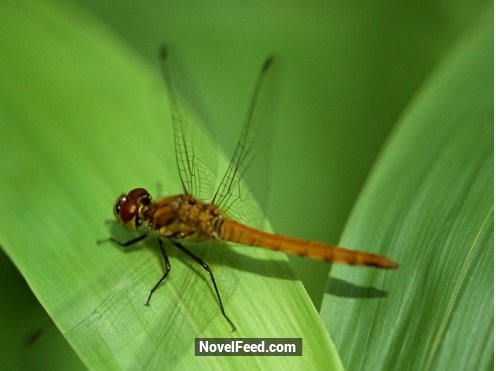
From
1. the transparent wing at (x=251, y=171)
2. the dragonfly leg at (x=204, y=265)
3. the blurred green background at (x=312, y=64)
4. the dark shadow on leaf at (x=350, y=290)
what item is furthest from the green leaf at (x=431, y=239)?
the blurred green background at (x=312, y=64)

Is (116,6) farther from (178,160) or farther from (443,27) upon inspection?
(443,27)

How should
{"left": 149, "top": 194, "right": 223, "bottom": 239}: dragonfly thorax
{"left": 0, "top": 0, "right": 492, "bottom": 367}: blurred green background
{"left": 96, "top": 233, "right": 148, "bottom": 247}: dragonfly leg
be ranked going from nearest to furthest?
1. {"left": 96, "top": 233, "right": 148, "bottom": 247}: dragonfly leg
2. {"left": 149, "top": 194, "right": 223, "bottom": 239}: dragonfly thorax
3. {"left": 0, "top": 0, "right": 492, "bottom": 367}: blurred green background

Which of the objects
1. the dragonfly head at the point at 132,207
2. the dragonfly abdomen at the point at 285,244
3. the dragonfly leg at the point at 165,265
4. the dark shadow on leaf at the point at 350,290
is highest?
the dragonfly head at the point at 132,207

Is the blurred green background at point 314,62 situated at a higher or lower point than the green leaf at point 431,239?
higher

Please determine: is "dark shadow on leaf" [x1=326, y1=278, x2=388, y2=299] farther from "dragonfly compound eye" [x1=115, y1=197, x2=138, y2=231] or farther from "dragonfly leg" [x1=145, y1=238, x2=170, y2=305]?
"dragonfly compound eye" [x1=115, y1=197, x2=138, y2=231]

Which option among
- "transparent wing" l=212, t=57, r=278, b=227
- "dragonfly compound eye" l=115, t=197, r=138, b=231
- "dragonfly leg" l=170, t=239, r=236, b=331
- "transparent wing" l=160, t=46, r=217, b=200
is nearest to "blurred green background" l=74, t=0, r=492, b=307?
"transparent wing" l=212, t=57, r=278, b=227

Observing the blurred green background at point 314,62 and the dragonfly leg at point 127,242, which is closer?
the dragonfly leg at point 127,242

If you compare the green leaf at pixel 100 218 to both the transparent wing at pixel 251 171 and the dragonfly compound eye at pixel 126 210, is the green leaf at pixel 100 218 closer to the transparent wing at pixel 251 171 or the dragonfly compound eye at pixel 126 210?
the dragonfly compound eye at pixel 126 210
